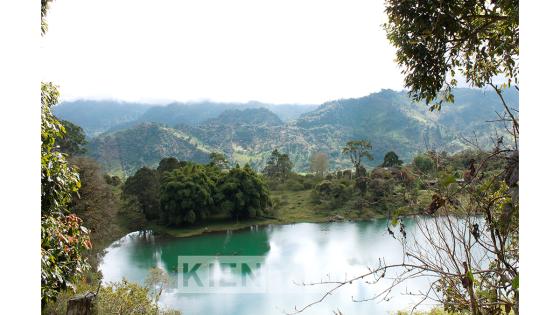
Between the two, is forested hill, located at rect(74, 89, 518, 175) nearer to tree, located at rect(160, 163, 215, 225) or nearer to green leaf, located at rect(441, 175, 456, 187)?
tree, located at rect(160, 163, 215, 225)

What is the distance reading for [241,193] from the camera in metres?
23.3

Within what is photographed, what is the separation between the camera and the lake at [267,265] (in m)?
11.6

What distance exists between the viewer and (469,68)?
10.8ft

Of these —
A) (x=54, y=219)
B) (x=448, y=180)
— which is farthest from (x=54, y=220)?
(x=448, y=180)

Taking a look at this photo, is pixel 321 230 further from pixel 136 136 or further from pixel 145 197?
pixel 136 136

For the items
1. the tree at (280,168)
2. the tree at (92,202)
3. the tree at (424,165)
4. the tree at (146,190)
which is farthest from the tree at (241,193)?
the tree at (424,165)

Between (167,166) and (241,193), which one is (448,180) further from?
(167,166)

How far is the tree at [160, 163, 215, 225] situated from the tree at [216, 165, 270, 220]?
0.87 m

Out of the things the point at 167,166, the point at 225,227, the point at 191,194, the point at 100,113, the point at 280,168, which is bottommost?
the point at 225,227

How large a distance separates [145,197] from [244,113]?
97.9 meters

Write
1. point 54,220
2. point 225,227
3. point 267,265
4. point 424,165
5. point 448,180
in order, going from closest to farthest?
point 448,180, point 54,220, point 424,165, point 267,265, point 225,227

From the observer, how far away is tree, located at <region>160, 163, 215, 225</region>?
70.9 feet

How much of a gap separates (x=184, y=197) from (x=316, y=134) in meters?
66.9

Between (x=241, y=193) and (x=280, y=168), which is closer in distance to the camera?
(x=241, y=193)
